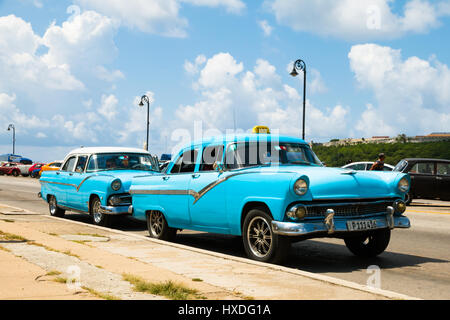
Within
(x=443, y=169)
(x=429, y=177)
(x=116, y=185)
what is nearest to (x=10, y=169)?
(x=429, y=177)

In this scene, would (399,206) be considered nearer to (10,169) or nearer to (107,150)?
(107,150)

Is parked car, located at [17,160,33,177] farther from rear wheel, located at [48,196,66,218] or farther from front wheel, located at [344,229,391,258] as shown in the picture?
front wheel, located at [344,229,391,258]

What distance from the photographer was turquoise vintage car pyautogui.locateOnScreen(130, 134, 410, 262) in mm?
6906

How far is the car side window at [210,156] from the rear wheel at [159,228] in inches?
56.2

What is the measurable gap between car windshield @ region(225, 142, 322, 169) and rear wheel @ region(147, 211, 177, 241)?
2109mm

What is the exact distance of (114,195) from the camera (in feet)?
39.0

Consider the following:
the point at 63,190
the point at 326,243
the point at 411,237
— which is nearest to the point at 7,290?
the point at 326,243

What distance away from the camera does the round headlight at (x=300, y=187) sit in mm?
6807

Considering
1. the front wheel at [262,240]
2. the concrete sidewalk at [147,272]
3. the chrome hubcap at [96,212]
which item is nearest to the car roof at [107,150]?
the chrome hubcap at [96,212]

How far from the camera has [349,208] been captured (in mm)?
7289

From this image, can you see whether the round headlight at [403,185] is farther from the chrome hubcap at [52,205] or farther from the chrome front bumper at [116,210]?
the chrome hubcap at [52,205]

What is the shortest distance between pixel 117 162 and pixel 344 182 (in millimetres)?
7356
